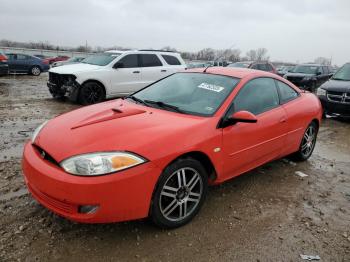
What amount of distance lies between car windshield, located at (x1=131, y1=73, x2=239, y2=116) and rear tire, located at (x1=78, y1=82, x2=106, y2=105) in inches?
220

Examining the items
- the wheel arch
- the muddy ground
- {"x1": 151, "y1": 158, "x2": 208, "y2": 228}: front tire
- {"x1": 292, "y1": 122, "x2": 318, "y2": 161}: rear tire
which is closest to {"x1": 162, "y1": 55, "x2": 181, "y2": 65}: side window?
{"x1": 292, "y1": 122, "x2": 318, "y2": 161}: rear tire

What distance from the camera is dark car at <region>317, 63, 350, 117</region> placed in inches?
352

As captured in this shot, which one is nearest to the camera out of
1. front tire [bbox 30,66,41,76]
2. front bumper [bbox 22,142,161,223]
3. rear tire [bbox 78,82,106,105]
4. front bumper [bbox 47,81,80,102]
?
front bumper [bbox 22,142,161,223]

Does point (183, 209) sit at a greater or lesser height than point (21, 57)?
lesser

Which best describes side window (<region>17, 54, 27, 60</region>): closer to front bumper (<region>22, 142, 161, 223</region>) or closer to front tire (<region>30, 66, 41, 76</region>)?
front tire (<region>30, 66, 41, 76</region>)

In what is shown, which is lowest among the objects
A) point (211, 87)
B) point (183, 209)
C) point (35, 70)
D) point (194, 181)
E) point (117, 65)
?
point (183, 209)

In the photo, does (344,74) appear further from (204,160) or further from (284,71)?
(284,71)

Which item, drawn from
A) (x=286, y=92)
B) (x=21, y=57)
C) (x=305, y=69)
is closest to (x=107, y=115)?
(x=286, y=92)

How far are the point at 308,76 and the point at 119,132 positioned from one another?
50.6ft

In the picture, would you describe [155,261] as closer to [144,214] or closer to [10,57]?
[144,214]

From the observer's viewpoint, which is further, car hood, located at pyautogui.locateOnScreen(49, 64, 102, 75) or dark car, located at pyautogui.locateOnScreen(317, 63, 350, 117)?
car hood, located at pyautogui.locateOnScreen(49, 64, 102, 75)

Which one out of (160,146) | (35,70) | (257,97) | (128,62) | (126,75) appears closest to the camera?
(160,146)

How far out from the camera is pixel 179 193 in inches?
127

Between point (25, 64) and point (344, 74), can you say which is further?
point (25, 64)
